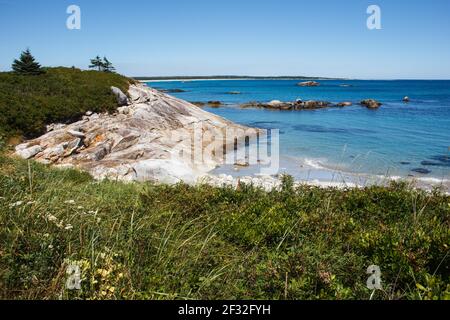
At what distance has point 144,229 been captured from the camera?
16.0 feet

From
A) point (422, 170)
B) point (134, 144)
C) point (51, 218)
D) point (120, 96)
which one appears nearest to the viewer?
point (51, 218)

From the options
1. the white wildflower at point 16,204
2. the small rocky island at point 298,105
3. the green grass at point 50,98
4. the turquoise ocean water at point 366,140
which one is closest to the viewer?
the white wildflower at point 16,204

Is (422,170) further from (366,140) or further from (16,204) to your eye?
(16,204)

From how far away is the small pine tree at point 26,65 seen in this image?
2998 cm

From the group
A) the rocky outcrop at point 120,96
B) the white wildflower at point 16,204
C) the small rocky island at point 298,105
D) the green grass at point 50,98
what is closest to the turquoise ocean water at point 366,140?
the small rocky island at point 298,105

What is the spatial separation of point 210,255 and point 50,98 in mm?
22825

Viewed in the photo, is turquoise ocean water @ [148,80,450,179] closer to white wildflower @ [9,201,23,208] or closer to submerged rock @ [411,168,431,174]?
submerged rock @ [411,168,431,174]

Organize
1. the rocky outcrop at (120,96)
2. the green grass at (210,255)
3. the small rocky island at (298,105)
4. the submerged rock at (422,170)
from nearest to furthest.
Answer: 1. the green grass at (210,255)
2. the submerged rock at (422,170)
3. the rocky outcrop at (120,96)
4. the small rocky island at (298,105)

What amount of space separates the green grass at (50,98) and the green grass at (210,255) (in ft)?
51.2

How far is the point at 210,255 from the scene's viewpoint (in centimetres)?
452

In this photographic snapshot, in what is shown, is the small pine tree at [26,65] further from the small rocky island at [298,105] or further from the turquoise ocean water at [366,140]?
the small rocky island at [298,105]

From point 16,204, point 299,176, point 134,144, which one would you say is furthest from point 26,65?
point 16,204
